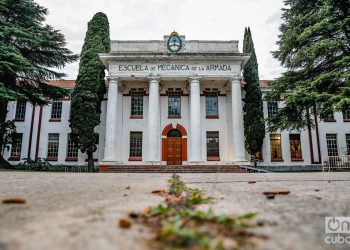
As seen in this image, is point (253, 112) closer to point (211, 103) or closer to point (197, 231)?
point (211, 103)

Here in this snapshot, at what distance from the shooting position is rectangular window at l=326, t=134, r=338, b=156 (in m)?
22.1

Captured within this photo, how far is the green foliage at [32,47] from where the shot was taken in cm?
1563

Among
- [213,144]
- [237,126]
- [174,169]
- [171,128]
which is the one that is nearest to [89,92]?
[171,128]

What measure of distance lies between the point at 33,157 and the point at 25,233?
23.8m

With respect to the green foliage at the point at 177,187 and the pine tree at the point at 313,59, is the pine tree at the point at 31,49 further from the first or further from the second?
the pine tree at the point at 313,59

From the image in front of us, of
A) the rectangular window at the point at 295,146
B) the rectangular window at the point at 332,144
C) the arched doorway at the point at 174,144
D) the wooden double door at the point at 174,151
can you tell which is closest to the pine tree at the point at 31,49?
the arched doorway at the point at 174,144

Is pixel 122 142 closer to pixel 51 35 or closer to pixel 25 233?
pixel 51 35

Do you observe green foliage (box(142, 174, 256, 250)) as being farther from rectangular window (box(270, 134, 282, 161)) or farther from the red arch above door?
rectangular window (box(270, 134, 282, 161))

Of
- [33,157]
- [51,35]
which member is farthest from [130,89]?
[33,157]

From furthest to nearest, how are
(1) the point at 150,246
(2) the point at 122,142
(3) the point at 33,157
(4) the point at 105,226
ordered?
(3) the point at 33,157, (2) the point at 122,142, (4) the point at 105,226, (1) the point at 150,246

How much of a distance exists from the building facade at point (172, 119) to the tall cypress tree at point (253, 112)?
4.25ft

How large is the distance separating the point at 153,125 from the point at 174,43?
6903 mm

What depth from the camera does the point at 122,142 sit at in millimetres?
19516

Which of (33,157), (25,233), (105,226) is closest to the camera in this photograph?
(25,233)
